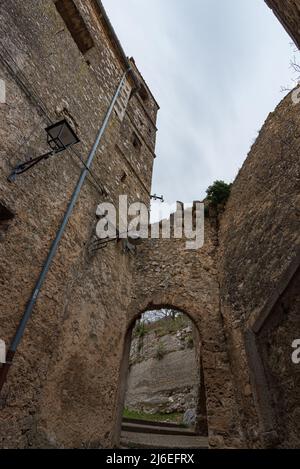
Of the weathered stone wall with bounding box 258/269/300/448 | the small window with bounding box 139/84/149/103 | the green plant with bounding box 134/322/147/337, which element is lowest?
the weathered stone wall with bounding box 258/269/300/448

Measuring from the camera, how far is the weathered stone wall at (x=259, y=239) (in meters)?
4.14

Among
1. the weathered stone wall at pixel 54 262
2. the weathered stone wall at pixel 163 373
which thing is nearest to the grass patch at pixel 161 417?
the weathered stone wall at pixel 163 373

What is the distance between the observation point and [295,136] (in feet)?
15.7

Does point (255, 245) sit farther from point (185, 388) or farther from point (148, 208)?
point (185, 388)

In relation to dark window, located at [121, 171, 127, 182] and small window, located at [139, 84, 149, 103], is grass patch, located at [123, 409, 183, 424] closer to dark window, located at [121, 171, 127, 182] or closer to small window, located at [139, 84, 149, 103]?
dark window, located at [121, 171, 127, 182]

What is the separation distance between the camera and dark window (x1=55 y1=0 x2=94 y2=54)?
7.04m

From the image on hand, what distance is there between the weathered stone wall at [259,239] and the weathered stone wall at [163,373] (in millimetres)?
7076

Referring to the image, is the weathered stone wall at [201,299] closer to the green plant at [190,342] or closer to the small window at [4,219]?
the small window at [4,219]

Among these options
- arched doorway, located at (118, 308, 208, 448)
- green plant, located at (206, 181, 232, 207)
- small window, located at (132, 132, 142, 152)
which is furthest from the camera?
small window, located at (132, 132, 142, 152)

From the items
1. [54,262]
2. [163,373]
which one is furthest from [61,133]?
[163,373]

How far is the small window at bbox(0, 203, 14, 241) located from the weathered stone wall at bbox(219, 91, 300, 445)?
141 inches

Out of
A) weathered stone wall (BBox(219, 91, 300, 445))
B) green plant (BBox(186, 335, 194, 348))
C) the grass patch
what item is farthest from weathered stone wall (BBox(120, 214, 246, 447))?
green plant (BBox(186, 335, 194, 348))

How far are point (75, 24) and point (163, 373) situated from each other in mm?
13818

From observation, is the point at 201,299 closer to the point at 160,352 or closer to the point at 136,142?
the point at 136,142
